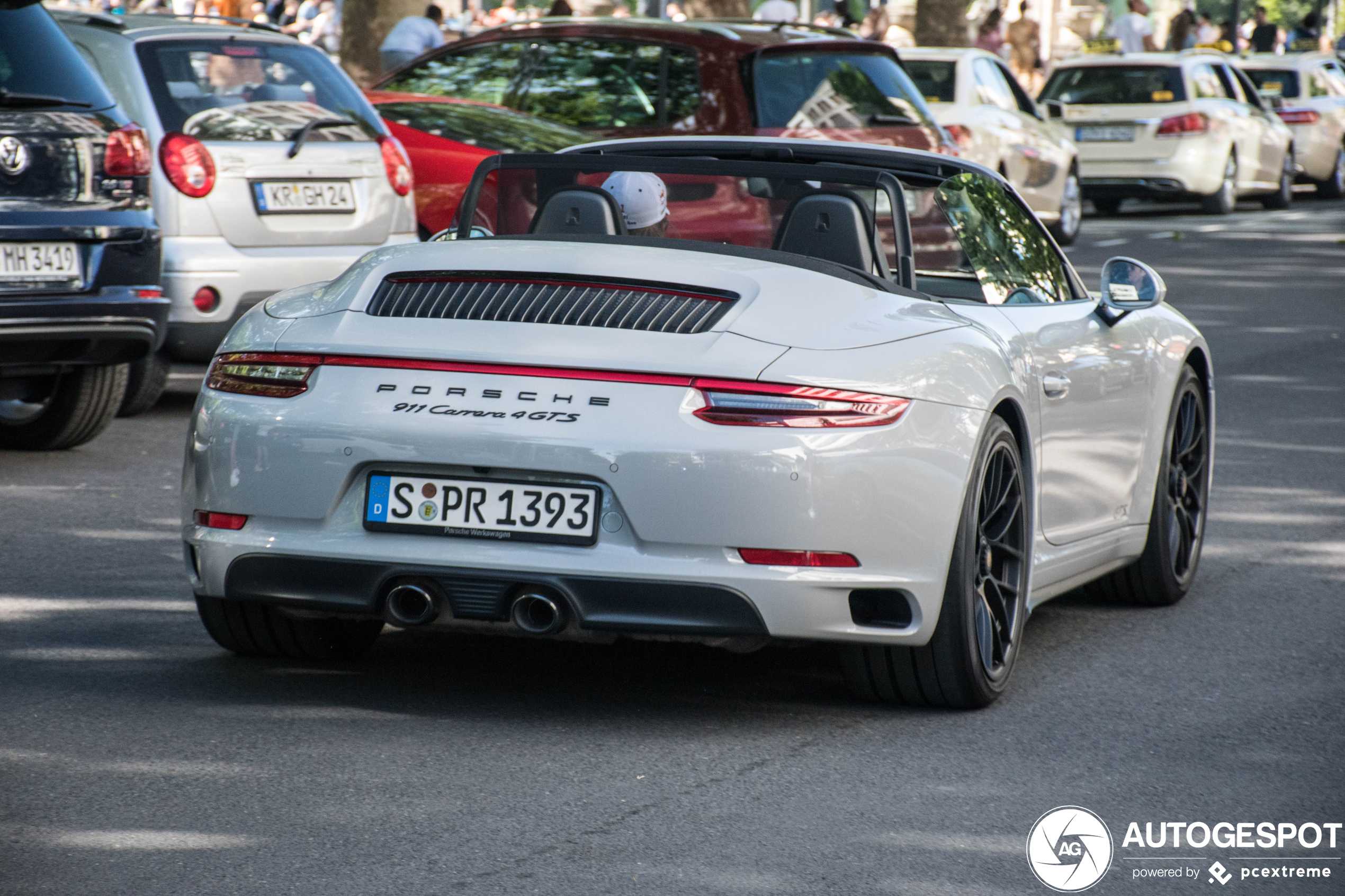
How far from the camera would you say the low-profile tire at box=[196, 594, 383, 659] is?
4.93m

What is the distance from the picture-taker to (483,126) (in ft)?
37.2

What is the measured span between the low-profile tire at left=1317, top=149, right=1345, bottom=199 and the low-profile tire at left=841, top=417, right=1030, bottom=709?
2396cm

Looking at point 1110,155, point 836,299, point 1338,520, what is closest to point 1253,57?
point 1110,155

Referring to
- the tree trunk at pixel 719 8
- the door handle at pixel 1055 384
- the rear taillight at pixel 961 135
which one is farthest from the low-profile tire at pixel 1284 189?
the door handle at pixel 1055 384

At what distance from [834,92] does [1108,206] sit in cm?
1173

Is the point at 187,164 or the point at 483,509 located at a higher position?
the point at 483,509

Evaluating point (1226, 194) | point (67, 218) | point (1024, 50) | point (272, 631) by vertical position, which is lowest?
→ point (1024, 50)

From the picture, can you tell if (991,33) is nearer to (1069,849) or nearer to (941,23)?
(941,23)

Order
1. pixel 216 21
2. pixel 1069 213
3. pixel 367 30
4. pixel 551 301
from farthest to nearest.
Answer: pixel 367 30 → pixel 1069 213 → pixel 216 21 → pixel 551 301

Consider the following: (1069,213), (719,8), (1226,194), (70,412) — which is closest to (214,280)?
(70,412)

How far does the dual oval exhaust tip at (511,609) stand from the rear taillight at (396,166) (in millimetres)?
5403

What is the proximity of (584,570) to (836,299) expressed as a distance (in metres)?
0.85

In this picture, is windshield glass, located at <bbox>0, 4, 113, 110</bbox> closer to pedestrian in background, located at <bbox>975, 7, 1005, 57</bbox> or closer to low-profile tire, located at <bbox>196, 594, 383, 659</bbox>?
low-profile tire, located at <bbox>196, 594, 383, 659</bbox>

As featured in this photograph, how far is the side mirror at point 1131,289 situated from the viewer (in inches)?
223
